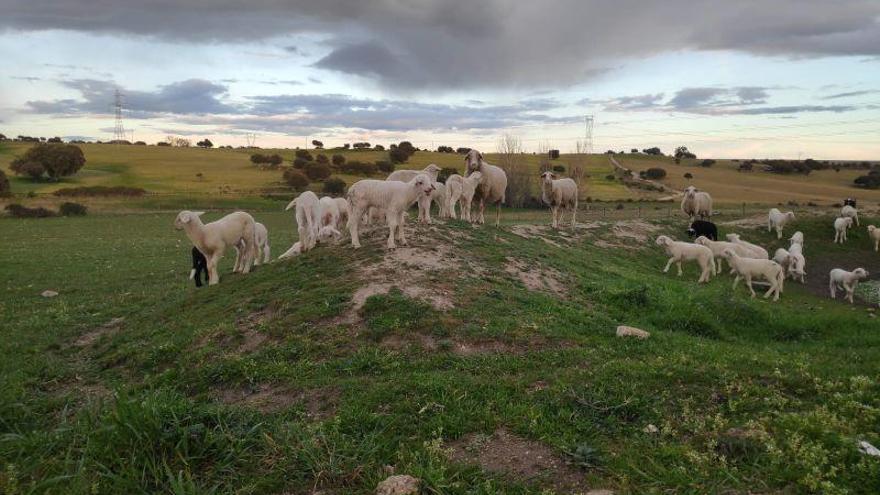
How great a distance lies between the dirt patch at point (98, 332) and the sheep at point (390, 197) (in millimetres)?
5910

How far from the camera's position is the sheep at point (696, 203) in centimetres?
3000

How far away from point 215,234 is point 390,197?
15.3 feet

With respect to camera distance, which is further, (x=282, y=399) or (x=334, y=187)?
(x=334, y=187)

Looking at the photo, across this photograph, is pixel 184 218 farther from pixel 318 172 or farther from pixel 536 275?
pixel 318 172

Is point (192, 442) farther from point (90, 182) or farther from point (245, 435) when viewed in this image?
point (90, 182)

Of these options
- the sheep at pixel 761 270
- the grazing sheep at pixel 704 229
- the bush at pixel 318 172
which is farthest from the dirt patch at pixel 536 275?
the bush at pixel 318 172

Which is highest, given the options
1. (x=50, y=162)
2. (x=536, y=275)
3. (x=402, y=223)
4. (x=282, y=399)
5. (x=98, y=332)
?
(x=50, y=162)

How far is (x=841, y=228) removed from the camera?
3112cm

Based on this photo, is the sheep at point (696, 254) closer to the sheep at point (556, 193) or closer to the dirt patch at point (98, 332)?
the sheep at point (556, 193)

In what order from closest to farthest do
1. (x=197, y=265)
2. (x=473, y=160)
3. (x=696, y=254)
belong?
(x=197, y=265), (x=696, y=254), (x=473, y=160)

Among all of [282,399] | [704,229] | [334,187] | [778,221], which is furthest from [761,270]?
[334,187]

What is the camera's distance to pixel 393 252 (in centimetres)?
1247

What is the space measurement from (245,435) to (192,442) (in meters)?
0.49

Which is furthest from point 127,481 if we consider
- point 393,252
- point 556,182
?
point 556,182
